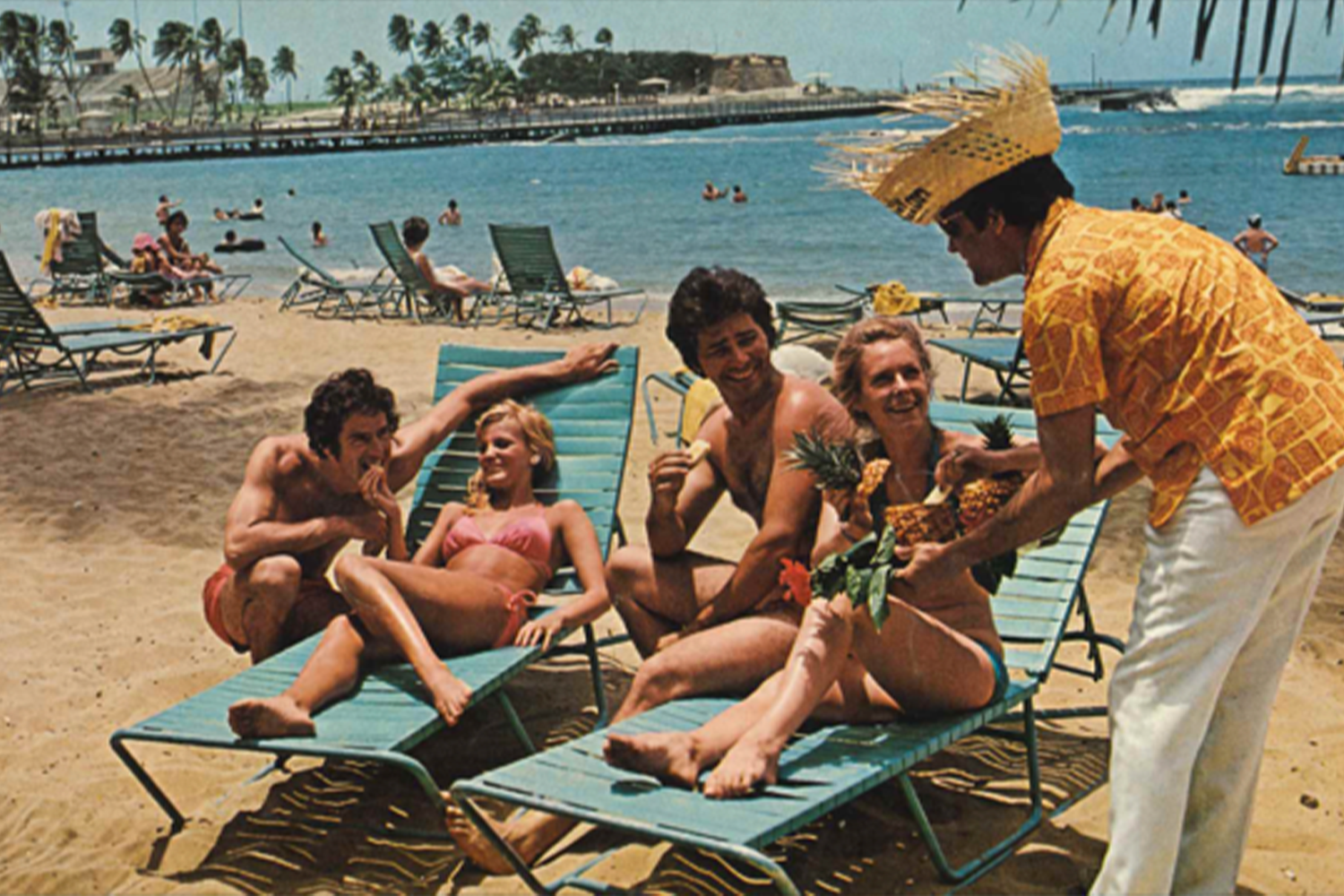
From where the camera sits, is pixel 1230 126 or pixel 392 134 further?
pixel 392 134

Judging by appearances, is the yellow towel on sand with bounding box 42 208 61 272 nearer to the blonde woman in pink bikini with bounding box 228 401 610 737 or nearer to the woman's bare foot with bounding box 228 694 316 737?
the blonde woman in pink bikini with bounding box 228 401 610 737

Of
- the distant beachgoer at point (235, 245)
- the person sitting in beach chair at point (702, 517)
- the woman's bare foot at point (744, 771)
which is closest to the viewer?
the woman's bare foot at point (744, 771)

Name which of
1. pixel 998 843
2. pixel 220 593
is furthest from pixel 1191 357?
pixel 220 593

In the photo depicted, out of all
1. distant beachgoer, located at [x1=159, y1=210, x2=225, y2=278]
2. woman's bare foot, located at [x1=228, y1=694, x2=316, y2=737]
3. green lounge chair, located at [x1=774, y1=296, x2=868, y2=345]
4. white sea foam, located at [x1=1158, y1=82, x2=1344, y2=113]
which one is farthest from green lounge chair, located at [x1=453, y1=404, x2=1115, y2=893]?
white sea foam, located at [x1=1158, y1=82, x2=1344, y2=113]

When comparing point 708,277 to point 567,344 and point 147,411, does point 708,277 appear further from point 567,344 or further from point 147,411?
point 567,344

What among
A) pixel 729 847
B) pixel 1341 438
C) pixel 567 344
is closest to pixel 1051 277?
pixel 1341 438

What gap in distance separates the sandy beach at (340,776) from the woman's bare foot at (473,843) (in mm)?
39

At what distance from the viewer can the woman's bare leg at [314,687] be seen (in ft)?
10.5

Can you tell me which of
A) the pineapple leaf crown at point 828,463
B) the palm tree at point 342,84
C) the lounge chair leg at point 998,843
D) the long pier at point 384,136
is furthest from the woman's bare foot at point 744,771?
the palm tree at point 342,84

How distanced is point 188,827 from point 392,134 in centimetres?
8966

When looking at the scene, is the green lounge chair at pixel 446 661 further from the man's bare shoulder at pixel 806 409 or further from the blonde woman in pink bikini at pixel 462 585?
the man's bare shoulder at pixel 806 409

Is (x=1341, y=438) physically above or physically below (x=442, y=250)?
above

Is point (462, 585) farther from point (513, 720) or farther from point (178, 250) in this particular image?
point (178, 250)

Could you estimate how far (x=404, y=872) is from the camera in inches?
129
